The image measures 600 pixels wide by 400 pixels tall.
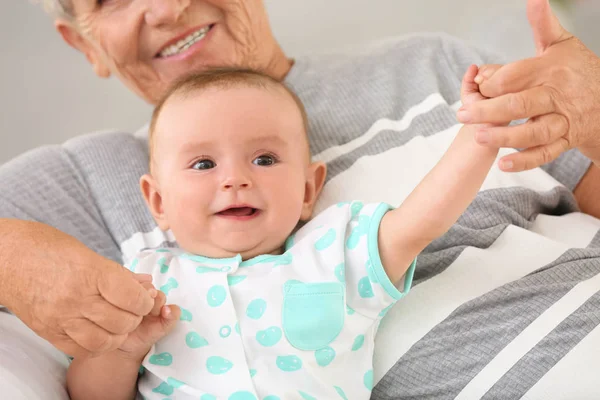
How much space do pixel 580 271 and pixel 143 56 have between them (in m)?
1.04

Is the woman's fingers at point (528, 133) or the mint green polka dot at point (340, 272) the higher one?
the woman's fingers at point (528, 133)

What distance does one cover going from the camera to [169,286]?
3.70 ft

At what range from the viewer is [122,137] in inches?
61.6

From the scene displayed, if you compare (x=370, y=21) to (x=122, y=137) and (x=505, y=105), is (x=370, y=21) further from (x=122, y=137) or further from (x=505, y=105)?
(x=505, y=105)

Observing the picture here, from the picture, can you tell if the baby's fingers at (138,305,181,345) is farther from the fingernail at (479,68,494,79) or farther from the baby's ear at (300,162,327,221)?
the fingernail at (479,68,494,79)

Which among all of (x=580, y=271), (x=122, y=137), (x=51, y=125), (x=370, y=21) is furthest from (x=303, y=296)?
(x=370, y=21)

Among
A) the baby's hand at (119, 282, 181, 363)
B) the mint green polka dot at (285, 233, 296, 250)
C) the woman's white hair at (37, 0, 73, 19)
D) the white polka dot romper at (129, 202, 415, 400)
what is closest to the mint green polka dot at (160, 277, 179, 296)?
the white polka dot romper at (129, 202, 415, 400)

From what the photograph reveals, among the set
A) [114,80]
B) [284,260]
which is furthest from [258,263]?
[114,80]

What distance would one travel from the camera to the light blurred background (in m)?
2.15

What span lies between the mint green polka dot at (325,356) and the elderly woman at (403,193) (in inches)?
4.7

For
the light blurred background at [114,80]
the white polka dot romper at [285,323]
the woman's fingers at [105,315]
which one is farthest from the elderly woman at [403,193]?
the light blurred background at [114,80]

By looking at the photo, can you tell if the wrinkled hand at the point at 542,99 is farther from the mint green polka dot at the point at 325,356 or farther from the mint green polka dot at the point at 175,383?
the mint green polka dot at the point at 175,383

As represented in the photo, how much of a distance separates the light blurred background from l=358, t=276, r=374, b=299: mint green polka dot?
1.13 meters

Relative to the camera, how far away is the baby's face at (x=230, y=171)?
3.72 feet
